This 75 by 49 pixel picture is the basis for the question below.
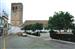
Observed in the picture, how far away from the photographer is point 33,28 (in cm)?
11944

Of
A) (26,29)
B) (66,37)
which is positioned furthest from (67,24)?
(26,29)

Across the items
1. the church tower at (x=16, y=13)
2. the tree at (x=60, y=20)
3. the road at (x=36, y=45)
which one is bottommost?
the road at (x=36, y=45)

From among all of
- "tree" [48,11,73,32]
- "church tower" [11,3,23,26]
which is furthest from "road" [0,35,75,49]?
"church tower" [11,3,23,26]

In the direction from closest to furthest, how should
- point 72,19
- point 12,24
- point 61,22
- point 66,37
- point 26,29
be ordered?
point 66,37 → point 61,22 → point 72,19 → point 26,29 → point 12,24

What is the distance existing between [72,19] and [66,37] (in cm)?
1569

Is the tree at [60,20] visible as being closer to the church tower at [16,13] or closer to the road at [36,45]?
the road at [36,45]

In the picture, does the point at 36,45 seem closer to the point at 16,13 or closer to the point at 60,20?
the point at 60,20

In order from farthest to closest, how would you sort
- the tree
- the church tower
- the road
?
1. the church tower
2. the tree
3. the road

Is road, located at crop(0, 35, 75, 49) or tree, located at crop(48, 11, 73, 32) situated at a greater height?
tree, located at crop(48, 11, 73, 32)

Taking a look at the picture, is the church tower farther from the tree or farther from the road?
the road

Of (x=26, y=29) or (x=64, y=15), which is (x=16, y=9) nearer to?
(x=26, y=29)

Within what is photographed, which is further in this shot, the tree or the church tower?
the church tower

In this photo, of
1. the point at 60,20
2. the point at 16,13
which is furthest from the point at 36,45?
the point at 16,13

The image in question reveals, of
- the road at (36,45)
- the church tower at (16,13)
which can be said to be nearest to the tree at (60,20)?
the road at (36,45)
